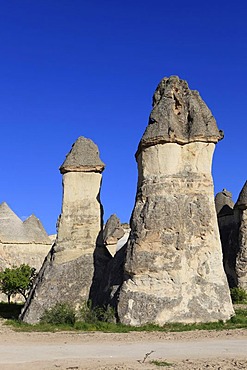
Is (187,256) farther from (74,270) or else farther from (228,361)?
(228,361)

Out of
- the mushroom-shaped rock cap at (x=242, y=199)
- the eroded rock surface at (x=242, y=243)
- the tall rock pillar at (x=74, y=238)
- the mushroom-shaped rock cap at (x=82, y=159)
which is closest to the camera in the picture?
the tall rock pillar at (x=74, y=238)

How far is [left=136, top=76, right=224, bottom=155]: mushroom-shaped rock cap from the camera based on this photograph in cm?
1492

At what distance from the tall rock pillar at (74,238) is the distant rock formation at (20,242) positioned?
38.1 ft

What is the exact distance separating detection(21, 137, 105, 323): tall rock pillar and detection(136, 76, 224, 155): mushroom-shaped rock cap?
2.84 metres

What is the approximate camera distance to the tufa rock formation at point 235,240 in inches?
950

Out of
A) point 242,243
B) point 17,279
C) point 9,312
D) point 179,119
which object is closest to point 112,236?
point 242,243

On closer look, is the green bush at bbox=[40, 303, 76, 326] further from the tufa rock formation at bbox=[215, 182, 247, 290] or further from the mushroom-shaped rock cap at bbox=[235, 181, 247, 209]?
the mushroom-shaped rock cap at bbox=[235, 181, 247, 209]

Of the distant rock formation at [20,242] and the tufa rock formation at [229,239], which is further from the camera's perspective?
the distant rock formation at [20,242]

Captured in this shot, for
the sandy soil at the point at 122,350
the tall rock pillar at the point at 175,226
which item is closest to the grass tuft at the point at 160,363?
the sandy soil at the point at 122,350

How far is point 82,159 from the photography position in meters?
17.7

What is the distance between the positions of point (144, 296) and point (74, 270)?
3460mm

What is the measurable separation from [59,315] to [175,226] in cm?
415

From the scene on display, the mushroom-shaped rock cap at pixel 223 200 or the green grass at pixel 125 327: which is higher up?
the mushroom-shaped rock cap at pixel 223 200

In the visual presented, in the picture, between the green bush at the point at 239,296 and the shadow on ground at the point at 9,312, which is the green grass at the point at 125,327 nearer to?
the shadow on ground at the point at 9,312
